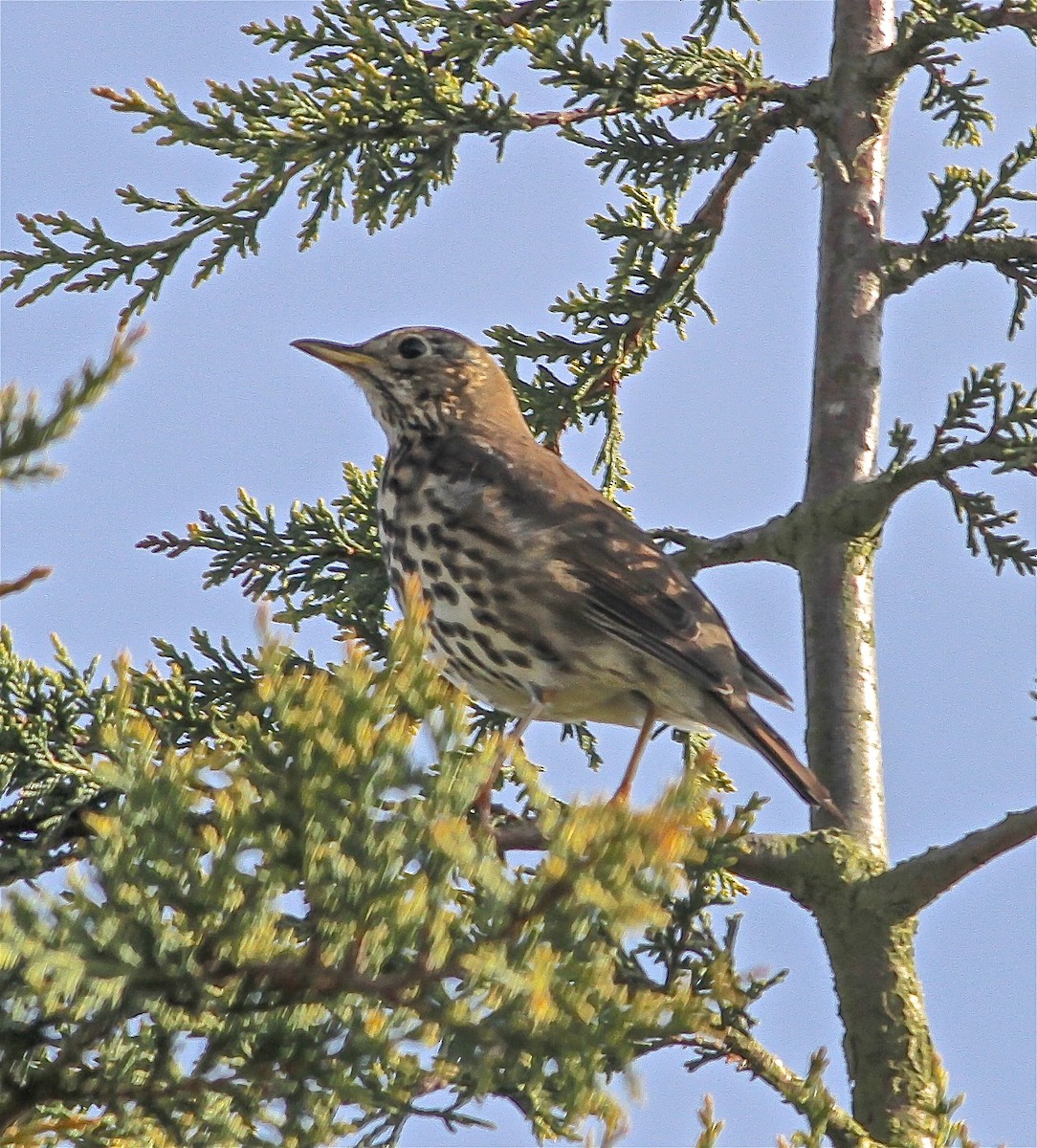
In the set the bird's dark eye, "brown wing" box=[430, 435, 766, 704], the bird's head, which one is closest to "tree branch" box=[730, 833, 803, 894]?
"brown wing" box=[430, 435, 766, 704]

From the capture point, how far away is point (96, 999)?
2455 millimetres

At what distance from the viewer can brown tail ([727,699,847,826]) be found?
151 inches

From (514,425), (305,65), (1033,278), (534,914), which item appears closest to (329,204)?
(305,65)

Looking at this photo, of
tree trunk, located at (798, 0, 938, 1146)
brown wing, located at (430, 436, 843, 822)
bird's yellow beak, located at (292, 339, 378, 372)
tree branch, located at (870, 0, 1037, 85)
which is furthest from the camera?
bird's yellow beak, located at (292, 339, 378, 372)

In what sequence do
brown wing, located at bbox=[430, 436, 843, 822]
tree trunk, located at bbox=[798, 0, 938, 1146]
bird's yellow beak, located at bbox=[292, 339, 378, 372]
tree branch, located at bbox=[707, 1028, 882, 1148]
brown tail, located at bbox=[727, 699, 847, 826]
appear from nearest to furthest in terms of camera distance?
tree branch, located at bbox=[707, 1028, 882, 1148], tree trunk, located at bbox=[798, 0, 938, 1146], brown tail, located at bbox=[727, 699, 847, 826], brown wing, located at bbox=[430, 436, 843, 822], bird's yellow beak, located at bbox=[292, 339, 378, 372]

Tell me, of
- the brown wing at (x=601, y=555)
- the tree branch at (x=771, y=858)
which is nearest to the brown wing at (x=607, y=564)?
the brown wing at (x=601, y=555)

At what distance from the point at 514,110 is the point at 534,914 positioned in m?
2.16

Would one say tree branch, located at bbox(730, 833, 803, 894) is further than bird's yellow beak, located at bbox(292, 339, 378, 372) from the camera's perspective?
No

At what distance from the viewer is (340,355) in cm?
523

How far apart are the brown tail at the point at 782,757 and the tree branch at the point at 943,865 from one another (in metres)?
0.25

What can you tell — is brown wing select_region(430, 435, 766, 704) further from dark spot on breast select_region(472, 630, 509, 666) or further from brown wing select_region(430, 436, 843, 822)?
dark spot on breast select_region(472, 630, 509, 666)

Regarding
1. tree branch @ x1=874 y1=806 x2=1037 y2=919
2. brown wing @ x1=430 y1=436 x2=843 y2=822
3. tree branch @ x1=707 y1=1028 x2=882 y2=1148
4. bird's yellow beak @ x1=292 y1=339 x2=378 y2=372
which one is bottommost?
tree branch @ x1=707 y1=1028 x2=882 y2=1148

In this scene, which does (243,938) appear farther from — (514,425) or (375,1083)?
(514,425)

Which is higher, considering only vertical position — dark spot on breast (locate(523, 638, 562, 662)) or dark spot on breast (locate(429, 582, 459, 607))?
dark spot on breast (locate(429, 582, 459, 607))
